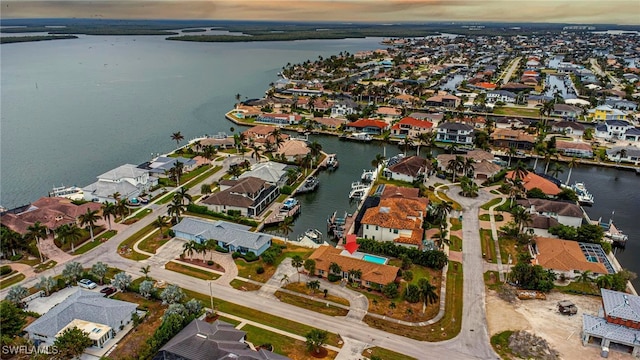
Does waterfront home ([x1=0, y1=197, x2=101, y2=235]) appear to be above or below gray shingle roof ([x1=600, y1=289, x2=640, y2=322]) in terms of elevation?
above

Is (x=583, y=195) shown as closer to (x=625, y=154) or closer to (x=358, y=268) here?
(x=625, y=154)

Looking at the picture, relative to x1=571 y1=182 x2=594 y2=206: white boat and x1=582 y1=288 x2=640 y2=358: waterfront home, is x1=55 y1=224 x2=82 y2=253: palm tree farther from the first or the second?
x1=571 y1=182 x2=594 y2=206: white boat

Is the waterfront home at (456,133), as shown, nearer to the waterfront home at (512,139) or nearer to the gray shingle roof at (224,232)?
the waterfront home at (512,139)

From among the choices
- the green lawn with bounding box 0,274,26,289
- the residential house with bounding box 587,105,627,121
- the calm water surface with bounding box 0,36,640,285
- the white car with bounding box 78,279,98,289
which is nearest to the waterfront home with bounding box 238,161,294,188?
the calm water surface with bounding box 0,36,640,285

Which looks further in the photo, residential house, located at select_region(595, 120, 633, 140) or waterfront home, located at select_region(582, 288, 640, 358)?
residential house, located at select_region(595, 120, 633, 140)

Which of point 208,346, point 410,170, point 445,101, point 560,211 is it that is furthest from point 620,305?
point 445,101

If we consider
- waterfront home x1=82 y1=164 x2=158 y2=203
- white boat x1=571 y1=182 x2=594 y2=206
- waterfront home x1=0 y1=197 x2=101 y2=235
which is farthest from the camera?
white boat x1=571 y1=182 x2=594 y2=206

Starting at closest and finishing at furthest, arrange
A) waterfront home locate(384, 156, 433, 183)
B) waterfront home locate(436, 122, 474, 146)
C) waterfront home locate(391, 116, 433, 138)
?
waterfront home locate(384, 156, 433, 183) → waterfront home locate(436, 122, 474, 146) → waterfront home locate(391, 116, 433, 138)
